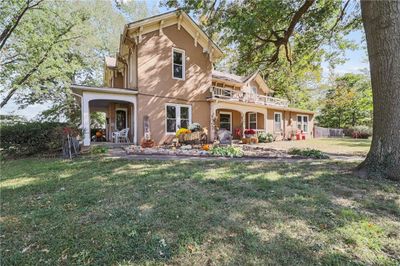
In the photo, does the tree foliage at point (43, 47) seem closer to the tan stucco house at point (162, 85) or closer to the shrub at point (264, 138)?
the tan stucco house at point (162, 85)

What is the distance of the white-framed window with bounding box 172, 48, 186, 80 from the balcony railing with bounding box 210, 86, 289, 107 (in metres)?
2.38

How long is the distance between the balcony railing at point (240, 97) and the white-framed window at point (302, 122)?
3.20 m

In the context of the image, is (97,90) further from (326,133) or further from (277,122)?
(326,133)

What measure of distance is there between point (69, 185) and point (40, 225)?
6.58 ft

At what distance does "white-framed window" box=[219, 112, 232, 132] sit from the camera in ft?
59.0

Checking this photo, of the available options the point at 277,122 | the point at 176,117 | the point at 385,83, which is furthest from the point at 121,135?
the point at 277,122

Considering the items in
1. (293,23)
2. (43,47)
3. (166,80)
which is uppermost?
(43,47)

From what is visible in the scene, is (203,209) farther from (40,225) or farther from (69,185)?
(69,185)

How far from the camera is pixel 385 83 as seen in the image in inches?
201

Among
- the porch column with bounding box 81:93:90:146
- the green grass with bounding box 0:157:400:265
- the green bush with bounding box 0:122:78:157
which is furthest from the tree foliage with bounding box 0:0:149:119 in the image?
the green grass with bounding box 0:157:400:265

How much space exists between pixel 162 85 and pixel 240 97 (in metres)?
7.04

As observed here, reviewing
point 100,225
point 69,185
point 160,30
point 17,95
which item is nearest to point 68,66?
point 17,95

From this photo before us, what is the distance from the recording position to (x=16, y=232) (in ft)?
9.64

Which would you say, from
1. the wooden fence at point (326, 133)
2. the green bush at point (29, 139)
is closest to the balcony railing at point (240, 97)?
the wooden fence at point (326, 133)
